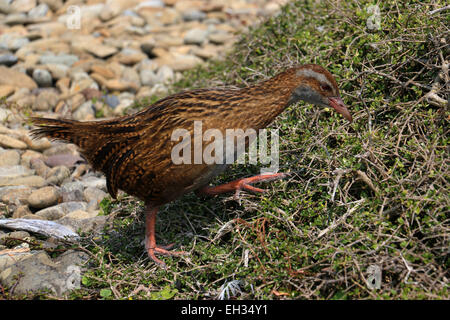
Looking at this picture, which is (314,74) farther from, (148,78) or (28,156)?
(148,78)

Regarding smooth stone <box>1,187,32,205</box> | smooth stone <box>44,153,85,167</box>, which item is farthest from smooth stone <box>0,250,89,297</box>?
smooth stone <box>44,153,85,167</box>

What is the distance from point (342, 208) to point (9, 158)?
439 centimetres

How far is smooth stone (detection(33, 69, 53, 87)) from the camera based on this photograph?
26.9 feet

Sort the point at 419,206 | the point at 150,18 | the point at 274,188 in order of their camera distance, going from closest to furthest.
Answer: the point at 419,206, the point at 274,188, the point at 150,18

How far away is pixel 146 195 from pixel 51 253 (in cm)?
111

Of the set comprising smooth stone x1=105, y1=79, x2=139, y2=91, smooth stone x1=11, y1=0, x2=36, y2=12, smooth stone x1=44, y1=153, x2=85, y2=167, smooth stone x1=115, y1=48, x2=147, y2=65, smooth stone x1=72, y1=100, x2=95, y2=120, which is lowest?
smooth stone x1=44, y1=153, x2=85, y2=167

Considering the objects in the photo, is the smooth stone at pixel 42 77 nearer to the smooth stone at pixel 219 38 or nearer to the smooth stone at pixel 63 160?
the smooth stone at pixel 63 160

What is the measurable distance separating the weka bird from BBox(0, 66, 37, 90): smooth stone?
162 inches

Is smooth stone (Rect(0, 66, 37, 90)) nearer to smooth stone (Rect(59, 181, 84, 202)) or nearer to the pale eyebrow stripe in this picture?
smooth stone (Rect(59, 181, 84, 202))

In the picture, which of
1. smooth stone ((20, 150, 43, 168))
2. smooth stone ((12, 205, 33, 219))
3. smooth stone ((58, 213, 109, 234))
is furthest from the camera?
smooth stone ((20, 150, 43, 168))

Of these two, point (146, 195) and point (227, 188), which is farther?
point (227, 188)

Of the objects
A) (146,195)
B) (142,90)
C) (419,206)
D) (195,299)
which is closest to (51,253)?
(146,195)

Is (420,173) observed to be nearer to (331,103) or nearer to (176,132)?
(331,103)

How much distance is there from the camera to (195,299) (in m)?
4.08
